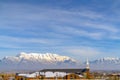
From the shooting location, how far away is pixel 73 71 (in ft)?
312

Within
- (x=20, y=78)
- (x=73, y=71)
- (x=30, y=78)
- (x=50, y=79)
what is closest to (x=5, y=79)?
(x=20, y=78)

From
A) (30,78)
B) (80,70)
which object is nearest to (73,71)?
(80,70)

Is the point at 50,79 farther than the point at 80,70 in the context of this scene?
No

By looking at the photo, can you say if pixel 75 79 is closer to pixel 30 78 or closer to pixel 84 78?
pixel 84 78

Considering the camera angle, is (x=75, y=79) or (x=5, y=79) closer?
(x=75, y=79)

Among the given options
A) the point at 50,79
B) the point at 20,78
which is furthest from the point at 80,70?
the point at 20,78

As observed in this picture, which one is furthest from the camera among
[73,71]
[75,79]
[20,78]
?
[73,71]

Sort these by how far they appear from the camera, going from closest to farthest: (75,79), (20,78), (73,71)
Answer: (75,79)
(20,78)
(73,71)

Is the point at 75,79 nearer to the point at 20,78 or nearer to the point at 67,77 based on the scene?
the point at 67,77

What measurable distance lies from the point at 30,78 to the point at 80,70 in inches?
869

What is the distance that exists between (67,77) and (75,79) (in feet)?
9.10

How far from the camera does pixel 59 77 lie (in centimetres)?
8419

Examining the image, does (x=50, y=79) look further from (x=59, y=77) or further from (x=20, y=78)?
(x=20, y=78)

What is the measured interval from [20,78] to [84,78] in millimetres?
22835
